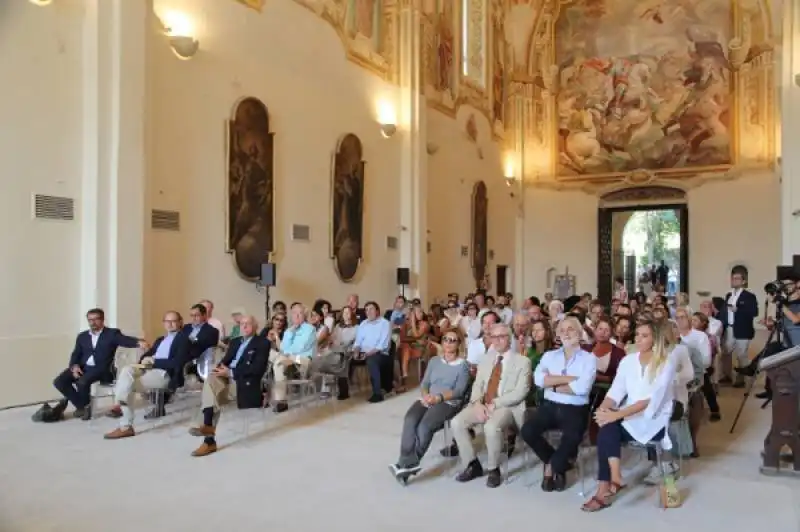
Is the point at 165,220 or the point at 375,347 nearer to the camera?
the point at 375,347

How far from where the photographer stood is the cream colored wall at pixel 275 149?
33.7 feet

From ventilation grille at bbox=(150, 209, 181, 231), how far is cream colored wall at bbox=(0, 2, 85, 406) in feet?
3.74

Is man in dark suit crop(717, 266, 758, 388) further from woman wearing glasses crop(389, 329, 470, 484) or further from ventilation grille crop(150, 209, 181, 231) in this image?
ventilation grille crop(150, 209, 181, 231)

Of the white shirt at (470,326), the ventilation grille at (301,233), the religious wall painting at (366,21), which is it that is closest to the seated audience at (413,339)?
the white shirt at (470,326)

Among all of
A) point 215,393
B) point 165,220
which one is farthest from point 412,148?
point 215,393

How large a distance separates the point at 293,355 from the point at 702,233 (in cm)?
1838

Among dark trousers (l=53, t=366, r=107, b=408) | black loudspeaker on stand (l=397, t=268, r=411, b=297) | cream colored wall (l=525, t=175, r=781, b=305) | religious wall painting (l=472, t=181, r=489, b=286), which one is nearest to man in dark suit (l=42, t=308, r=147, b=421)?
dark trousers (l=53, t=366, r=107, b=408)

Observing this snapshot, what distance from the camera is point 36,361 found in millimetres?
8461

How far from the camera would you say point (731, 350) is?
10516 mm

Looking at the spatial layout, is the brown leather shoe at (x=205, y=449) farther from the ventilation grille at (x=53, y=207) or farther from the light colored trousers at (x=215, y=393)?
the ventilation grille at (x=53, y=207)

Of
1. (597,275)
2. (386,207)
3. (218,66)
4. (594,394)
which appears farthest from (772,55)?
(594,394)

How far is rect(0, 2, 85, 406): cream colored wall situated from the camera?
8.19 m

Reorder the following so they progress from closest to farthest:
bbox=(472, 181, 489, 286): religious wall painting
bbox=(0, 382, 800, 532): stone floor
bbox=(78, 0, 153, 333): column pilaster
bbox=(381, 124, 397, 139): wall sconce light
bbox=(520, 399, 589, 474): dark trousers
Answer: bbox=(0, 382, 800, 532): stone floor
bbox=(520, 399, 589, 474): dark trousers
bbox=(78, 0, 153, 333): column pilaster
bbox=(381, 124, 397, 139): wall sconce light
bbox=(472, 181, 489, 286): religious wall painting

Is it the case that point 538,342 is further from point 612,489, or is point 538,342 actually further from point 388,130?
point 388,130
